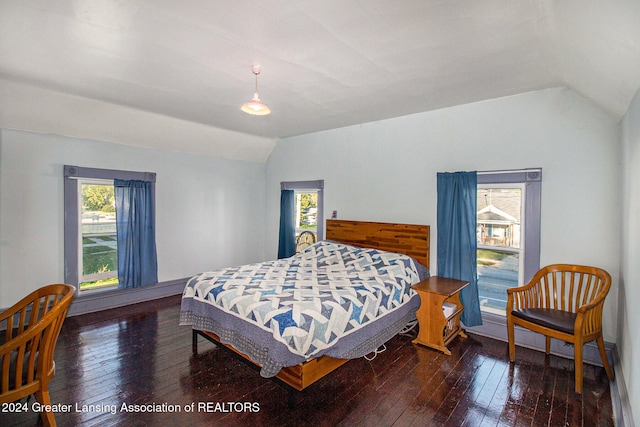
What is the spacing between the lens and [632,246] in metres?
2.03

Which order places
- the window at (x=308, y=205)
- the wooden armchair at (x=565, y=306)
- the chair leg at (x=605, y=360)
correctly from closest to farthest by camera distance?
the wooden armchair at (x=565, y=306) → the chair leg at (x=605, y=360) → the window at (x=308, y=205)

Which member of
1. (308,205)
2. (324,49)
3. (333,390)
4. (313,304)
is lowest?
(333,390)

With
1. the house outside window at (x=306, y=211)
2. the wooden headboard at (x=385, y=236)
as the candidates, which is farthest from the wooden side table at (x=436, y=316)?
the house outside window at (x=306, y=211)

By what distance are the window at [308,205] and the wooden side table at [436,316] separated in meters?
2.21

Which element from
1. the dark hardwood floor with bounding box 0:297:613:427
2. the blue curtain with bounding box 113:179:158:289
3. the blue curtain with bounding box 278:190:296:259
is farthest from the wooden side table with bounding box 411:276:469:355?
the blue curtain with bounding box 113:179:158:289

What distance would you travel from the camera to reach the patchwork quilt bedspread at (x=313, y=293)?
2.29 m

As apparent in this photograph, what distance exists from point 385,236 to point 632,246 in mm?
2456

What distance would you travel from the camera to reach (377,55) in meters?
2.33

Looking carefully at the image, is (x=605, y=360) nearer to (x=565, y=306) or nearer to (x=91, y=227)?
(x=565, y=306)

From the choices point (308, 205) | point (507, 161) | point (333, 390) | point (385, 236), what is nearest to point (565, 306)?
point (507, 161)

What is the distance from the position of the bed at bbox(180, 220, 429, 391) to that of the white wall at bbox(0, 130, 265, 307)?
2.05 metres

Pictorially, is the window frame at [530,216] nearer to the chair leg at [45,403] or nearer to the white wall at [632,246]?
the white wall at [632,246]

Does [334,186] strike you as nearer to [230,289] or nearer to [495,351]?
[230,289]

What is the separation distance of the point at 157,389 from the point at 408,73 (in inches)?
131
